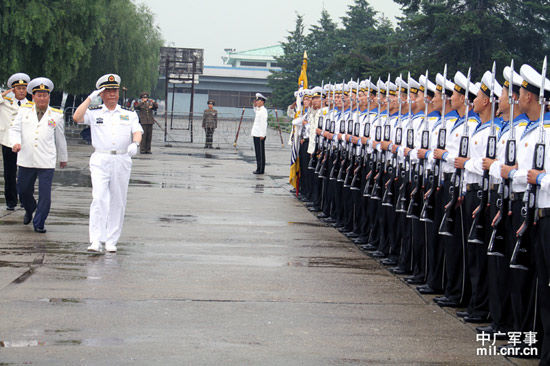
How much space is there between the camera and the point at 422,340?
251 inches

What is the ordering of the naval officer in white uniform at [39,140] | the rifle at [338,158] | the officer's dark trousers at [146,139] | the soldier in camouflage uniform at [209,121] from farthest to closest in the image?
the soldier in camouflage uniform at [209,121], the officer's dark trousers at [146,139], the rifle at [338,158], the naval officer in white uniform at [39,140]

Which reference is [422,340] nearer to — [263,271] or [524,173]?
[524,173]

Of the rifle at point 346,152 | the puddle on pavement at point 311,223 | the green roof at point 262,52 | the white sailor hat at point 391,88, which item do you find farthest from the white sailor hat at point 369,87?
the green roof at point 262,52

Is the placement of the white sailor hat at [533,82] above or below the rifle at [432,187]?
above

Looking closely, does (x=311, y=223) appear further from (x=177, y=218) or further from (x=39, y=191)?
(x=39, y=191)

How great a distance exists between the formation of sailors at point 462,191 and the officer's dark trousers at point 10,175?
480 cm

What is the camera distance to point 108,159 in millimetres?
9492

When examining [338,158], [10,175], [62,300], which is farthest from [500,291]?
[10,175]

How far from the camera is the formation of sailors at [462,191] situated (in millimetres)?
5955

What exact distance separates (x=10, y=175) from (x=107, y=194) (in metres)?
3.49

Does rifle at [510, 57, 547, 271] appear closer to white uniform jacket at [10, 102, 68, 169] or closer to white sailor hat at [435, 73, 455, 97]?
white sailor hat at [435, 73, 455, 97]

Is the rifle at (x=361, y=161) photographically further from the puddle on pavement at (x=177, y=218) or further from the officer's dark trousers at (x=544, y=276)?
the officer's dark trousers at (x=544, y=276)

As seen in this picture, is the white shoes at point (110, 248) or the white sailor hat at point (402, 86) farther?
the white sailor hat at point (402, 86)

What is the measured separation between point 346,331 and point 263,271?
2409mm
